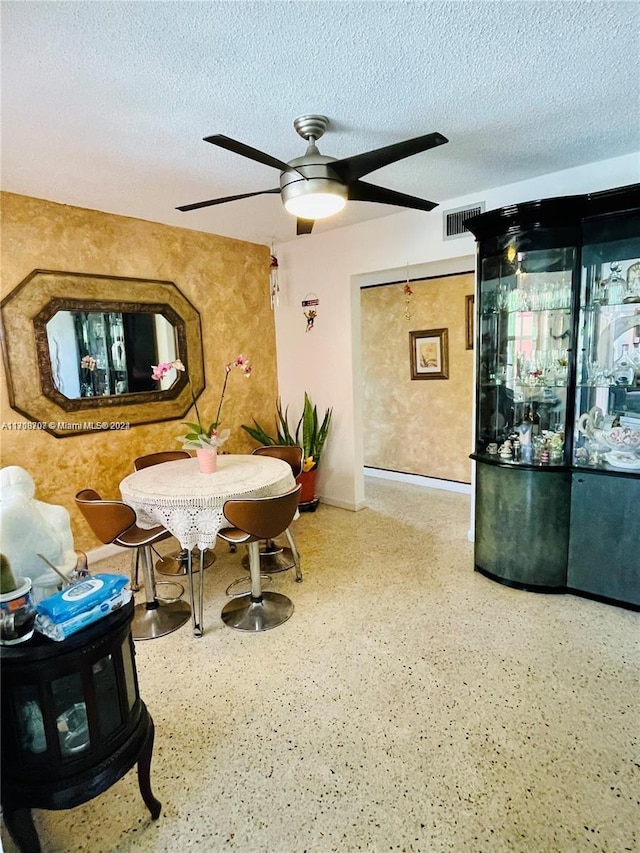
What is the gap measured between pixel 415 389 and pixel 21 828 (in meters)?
4.69

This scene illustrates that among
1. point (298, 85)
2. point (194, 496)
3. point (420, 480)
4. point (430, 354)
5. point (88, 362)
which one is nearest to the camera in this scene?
point (298, 85)

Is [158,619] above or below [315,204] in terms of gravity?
below

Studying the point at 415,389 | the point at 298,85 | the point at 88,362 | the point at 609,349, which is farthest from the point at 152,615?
the point at 415,389

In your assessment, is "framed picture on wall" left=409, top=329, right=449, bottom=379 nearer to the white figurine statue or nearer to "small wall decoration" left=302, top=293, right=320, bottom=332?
"small wall decoration" left=302, top=293, right=320, bottom=332

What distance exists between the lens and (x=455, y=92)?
6.64 feet

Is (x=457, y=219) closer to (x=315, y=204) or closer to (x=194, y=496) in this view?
(x=315, y=204)

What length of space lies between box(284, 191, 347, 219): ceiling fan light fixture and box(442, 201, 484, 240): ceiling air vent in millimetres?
1633

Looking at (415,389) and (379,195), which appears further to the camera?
(415,389)

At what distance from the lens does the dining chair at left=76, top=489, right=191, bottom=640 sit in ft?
8.30

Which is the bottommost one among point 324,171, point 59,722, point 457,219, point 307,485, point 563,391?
point 307,485

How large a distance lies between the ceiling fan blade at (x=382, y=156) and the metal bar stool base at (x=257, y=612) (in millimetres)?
2404

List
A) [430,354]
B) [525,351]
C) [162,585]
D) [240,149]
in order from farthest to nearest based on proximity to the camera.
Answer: [430,354] < [162,585] < [525,351] < [240,149]

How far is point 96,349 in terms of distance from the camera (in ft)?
11.7

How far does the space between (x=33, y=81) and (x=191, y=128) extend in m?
0.67
